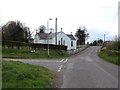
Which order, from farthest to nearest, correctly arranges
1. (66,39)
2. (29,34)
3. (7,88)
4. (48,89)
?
(29,34) → (66,39) → (48,89) → (7,88)

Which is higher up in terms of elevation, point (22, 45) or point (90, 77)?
point (22, 45)

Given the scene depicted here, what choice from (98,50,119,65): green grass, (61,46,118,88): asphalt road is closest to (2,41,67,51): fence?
(98,50,119,65): green grass

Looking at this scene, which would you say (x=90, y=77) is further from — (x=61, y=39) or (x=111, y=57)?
(x=61, y=39)

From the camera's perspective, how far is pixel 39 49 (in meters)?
68.8

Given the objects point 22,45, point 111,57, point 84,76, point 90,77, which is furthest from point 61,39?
point 90,77

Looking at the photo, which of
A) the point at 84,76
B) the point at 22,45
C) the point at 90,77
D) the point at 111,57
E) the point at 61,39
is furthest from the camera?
the point at 61,39

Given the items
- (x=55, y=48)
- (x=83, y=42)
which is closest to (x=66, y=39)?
(x=55, y=48)

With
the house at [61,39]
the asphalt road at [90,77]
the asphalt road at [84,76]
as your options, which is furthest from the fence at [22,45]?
the asphalt road at [90,77]

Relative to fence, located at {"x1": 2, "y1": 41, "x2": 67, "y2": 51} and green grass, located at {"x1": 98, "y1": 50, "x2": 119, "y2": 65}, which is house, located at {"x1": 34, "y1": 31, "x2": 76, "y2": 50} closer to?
fence, located at {"x1": 2, "y1": 41, "x2": 67, "y2": 51}

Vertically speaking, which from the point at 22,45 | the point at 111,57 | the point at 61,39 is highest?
the point at 61,39

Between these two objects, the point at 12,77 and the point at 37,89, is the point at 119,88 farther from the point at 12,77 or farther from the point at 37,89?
the point at 12,77

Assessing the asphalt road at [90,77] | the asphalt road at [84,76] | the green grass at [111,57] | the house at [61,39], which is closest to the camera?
the asphalt road at [90,77]

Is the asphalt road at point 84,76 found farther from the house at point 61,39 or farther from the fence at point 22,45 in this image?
the house at point 61,39

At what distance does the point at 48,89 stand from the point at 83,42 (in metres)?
125
